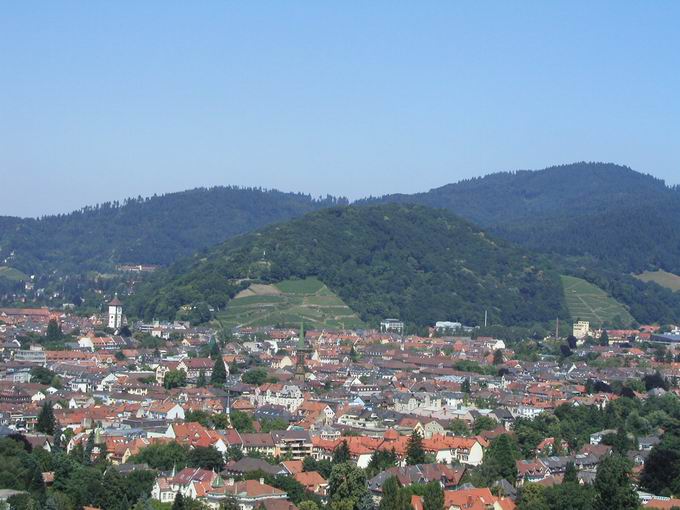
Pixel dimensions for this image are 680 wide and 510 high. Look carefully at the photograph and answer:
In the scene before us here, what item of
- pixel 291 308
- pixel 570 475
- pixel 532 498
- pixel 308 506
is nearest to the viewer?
pixel 308 506

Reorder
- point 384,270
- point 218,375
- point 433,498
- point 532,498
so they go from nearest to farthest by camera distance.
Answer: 1. point 433,498
2. point 532,498
3. point 218,375
4. point 384,270

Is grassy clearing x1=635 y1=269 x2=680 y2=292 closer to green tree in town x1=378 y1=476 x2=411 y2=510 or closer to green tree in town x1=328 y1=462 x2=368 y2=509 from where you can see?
green tree in town x1=328 y1=462 x2=368 y2=509

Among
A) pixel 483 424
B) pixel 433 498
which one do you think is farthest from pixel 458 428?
pixel 433 498

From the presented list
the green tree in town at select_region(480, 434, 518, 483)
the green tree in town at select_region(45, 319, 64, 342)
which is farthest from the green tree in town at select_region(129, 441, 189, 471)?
the green tree in town at select_region(45, 319, 64, 342)

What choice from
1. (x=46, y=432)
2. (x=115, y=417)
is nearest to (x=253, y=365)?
(x=115, y=417)

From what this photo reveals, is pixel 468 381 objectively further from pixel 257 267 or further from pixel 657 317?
pixel 657 317

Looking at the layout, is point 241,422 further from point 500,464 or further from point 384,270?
point 384,270
